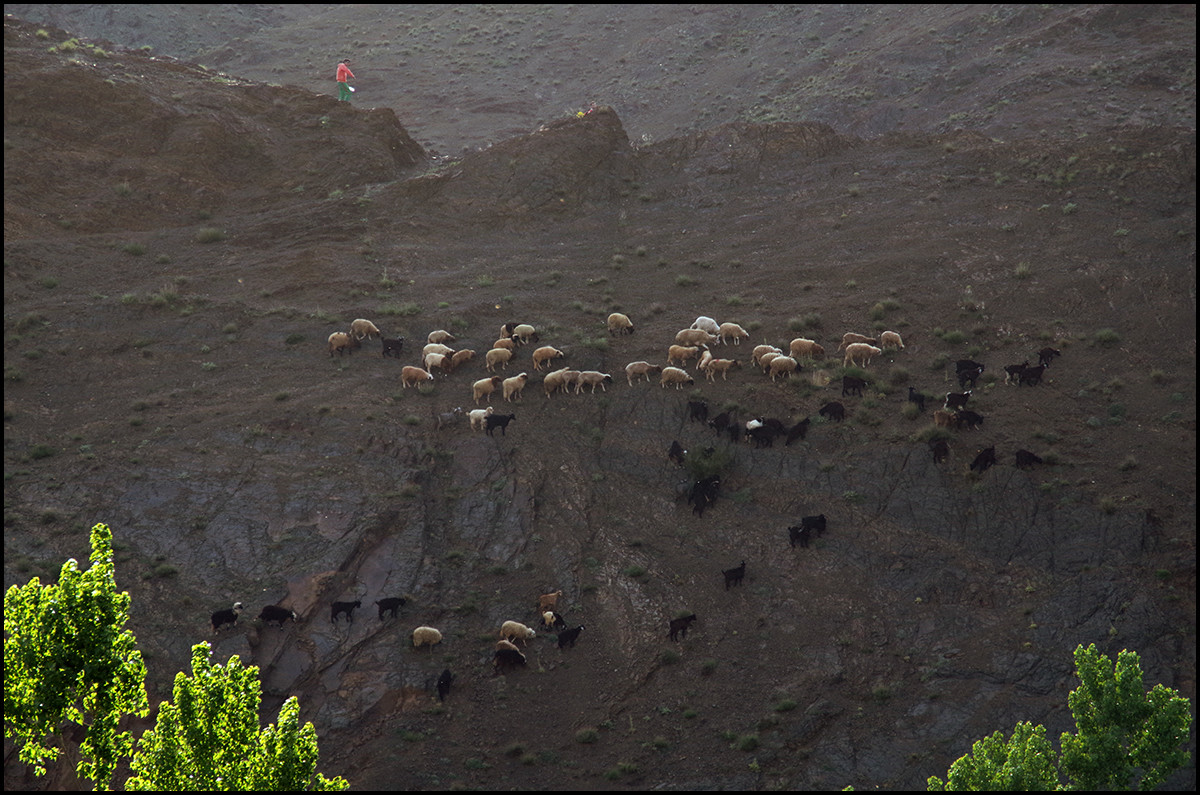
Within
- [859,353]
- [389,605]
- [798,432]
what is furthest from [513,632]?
[859,353]

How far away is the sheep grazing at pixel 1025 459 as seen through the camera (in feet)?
65.9

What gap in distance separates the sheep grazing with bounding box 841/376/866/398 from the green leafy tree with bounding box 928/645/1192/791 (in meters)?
11.3

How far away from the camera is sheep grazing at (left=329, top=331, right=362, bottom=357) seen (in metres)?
25.9

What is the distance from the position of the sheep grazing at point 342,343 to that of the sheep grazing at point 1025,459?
55.5 ft

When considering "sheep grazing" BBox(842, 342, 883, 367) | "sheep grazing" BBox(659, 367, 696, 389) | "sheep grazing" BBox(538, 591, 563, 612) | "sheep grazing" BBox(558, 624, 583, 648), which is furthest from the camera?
"sheep grazing" BBox(842, 342, 883, 367)

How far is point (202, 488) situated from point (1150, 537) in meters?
19.2

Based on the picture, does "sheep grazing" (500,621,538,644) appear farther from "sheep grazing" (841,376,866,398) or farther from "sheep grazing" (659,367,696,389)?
"sheep grazing" (841,376,866,398)

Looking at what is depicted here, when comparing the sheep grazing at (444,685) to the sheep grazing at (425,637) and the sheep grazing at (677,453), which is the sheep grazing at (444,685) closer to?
the sheep grazing at (425,637)

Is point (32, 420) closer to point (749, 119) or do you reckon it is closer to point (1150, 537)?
point (1150, 537)

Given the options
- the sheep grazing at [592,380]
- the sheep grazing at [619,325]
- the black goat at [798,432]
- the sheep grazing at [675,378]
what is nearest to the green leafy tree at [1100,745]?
the black goat at [798,432]

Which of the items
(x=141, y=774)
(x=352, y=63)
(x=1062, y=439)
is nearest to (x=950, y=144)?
(x=1062, y=439)

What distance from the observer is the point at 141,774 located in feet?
34.1

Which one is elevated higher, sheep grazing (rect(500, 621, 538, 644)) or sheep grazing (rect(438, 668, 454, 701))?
sheep grazing (rect(500, 621, 538, 644))

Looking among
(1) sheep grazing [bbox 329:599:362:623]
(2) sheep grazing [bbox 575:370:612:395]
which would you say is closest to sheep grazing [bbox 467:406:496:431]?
(2) sheep grazing [bbox 575:370:612:395]
